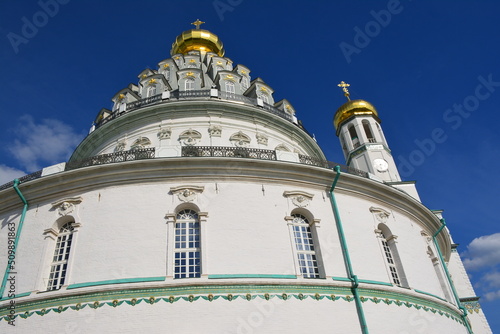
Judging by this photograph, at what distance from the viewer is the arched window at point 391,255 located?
15414 millimetres

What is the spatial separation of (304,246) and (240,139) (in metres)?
8.62

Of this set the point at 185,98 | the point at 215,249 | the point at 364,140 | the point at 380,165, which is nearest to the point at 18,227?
the point at 215,249

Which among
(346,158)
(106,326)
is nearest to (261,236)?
(106,326)

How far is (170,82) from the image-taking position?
26.0 metres

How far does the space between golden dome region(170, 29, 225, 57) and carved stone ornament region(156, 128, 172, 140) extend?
41.6ft

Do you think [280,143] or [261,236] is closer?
[261,236]

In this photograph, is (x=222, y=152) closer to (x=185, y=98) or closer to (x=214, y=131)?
(x=214, y=131)

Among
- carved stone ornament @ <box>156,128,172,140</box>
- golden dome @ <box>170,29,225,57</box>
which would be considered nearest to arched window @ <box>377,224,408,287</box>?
carved stone ornament @ <box>156,128,172,140</box>

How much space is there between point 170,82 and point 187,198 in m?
14.2

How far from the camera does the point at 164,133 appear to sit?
20984 millimetres

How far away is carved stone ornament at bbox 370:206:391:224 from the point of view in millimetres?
16234

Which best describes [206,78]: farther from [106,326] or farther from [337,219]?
[106,326]

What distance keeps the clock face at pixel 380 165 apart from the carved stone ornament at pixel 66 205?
2131cm

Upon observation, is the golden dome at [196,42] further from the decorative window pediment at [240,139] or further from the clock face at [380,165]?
the clock face at [380,165]
